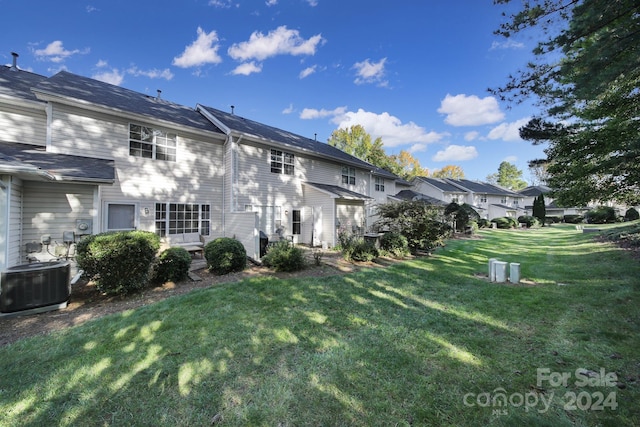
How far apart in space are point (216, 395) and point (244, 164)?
35.8 ft

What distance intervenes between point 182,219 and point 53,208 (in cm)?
402

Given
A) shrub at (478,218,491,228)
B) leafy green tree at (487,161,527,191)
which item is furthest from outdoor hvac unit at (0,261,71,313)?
leafy green tree at (487,161,527,191)

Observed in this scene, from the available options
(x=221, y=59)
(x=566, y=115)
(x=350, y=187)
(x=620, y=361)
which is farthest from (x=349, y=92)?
(x=620, y=361)

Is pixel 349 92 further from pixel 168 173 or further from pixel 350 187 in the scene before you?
pixel 168 173

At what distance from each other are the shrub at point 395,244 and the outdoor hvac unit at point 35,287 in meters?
9.87

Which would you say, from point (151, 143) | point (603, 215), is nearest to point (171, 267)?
point (151, 143)

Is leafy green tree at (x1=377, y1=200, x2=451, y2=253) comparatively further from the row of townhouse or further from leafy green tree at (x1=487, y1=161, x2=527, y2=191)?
leafy green tree at (x1=487, y1=161, x2=527, y2=191)

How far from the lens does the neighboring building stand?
35.6m

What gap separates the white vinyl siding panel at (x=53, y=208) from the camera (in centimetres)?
768

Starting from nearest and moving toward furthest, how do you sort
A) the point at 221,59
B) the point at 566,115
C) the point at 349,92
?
the point at 566,115 < the point at 221,59 < the point at 349,92

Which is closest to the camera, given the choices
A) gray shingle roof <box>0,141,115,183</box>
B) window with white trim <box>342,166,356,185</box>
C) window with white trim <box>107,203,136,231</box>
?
gray shingle roof <box>0,141,115,183</box>

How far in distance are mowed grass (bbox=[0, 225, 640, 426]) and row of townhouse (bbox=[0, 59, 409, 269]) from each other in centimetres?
442

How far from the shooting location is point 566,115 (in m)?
9.78

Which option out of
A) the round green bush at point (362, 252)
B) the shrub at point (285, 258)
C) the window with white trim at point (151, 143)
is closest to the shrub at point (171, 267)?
the shrub at point (285, 258)
